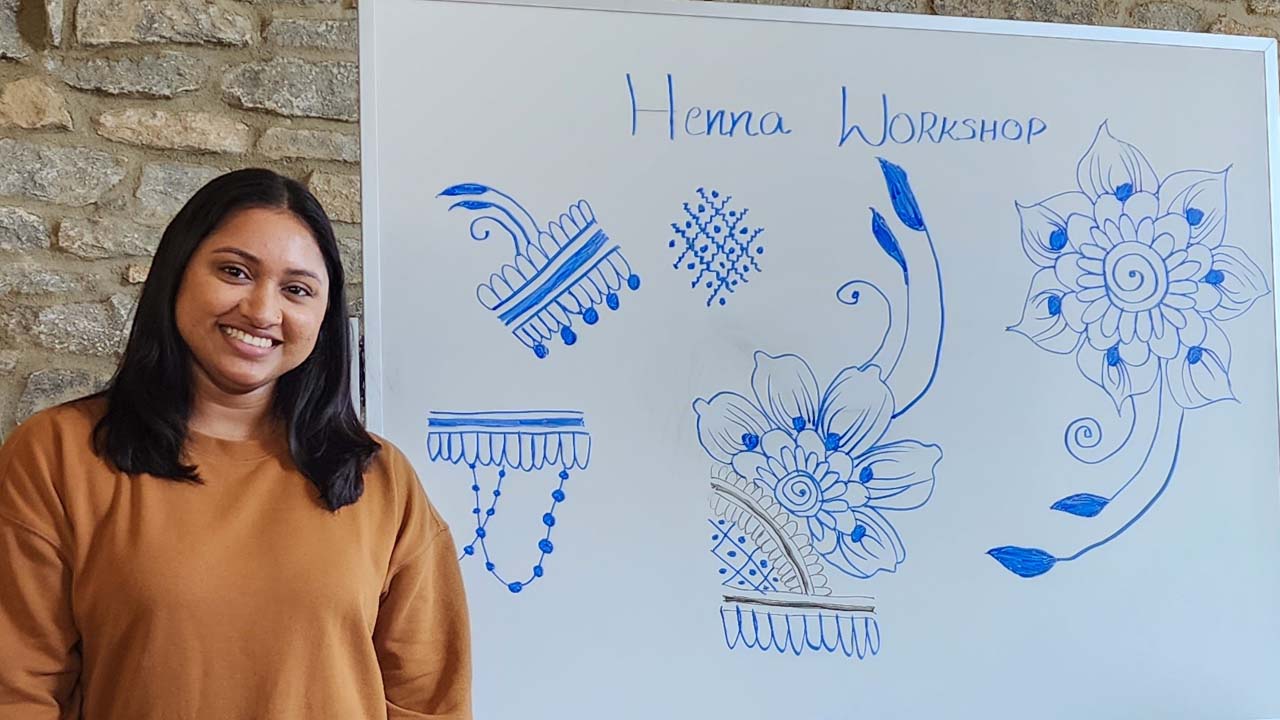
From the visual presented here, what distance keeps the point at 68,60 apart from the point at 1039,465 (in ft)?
4.79

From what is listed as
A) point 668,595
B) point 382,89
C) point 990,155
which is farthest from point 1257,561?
point 382,89

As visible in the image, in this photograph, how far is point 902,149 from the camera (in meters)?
1.66

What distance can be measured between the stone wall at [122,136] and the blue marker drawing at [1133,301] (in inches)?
39.3

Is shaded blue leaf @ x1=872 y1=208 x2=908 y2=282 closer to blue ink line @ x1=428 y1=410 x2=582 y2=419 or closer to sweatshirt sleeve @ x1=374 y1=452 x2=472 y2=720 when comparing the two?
blue ink line @ x1=428 y1=410 x2=582 y2=419

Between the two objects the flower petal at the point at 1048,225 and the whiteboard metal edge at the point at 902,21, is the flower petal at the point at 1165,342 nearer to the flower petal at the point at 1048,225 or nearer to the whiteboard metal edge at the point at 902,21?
the flower petal at the point at 1048,225

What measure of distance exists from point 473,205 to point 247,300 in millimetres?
399

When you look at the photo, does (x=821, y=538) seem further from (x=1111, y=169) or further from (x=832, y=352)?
(x=1111, y=169)

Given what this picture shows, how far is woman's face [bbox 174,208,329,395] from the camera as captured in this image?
1.21 metres

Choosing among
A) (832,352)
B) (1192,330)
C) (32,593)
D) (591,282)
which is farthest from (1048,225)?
(32,593)

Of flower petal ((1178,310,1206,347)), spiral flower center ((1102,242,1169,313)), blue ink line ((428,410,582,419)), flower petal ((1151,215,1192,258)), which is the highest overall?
flower petal ((1151,215,1192,258))

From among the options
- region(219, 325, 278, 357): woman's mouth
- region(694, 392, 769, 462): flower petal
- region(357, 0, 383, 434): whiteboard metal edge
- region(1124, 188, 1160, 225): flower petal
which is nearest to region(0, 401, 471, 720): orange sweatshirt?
region(219, 325, 278, 357): woman's mouth

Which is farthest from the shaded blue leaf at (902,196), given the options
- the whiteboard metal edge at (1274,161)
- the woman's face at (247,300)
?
the woman's face at (247,300)

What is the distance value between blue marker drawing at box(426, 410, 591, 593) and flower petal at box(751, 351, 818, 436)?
0.82 ft

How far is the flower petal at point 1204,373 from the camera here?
5.66ft
